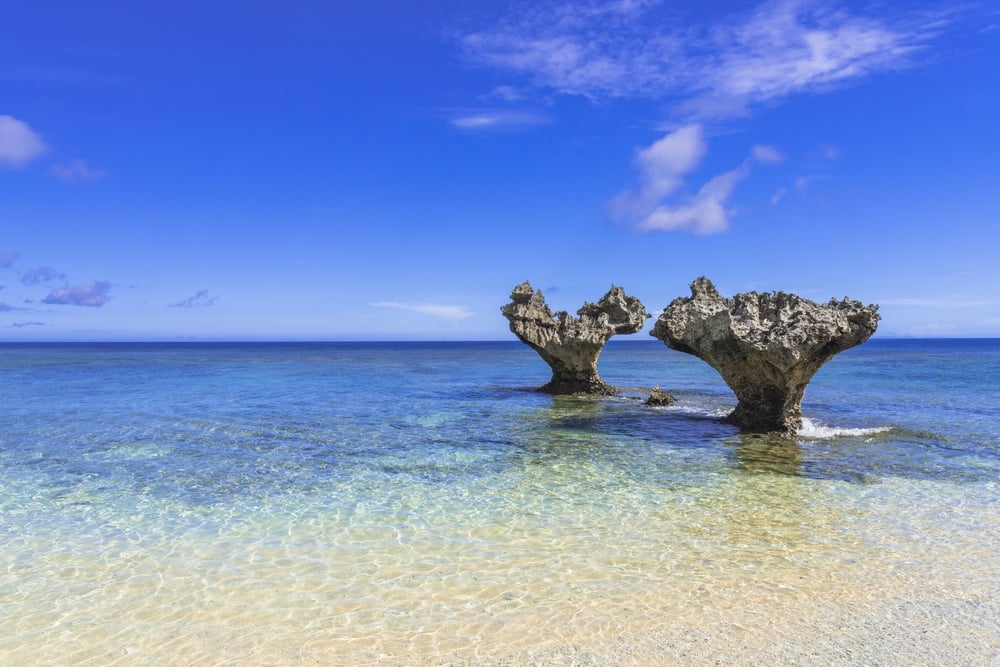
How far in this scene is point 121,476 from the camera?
43.5ft

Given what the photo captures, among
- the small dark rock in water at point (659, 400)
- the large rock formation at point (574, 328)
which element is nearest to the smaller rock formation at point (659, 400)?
the small dark rock in water at point (659, 400)

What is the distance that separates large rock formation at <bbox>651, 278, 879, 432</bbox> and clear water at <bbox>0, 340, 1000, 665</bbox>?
149cm

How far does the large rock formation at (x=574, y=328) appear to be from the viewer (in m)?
28.5

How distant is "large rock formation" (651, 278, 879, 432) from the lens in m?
17.3

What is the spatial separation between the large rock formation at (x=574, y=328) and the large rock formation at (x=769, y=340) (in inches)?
304

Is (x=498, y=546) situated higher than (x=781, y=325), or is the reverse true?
(x=781, y=325)

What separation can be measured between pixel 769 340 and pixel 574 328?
11.7 meters

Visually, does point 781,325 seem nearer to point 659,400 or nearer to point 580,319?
point 659,400

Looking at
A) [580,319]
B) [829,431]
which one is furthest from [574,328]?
[829,431]

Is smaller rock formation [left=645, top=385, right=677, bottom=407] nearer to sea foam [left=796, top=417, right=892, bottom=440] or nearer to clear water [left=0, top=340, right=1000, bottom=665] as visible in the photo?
clear water [left=0, top=340, right=1000, bottom=665]

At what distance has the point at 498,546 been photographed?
30.0 feet

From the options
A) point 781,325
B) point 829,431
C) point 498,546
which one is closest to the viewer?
point 498,546

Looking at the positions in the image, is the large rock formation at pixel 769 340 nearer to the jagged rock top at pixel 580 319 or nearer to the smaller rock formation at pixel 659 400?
the smaller rock formation at pixel 659 400

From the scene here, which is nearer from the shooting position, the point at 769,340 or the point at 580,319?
the point at 769,340
